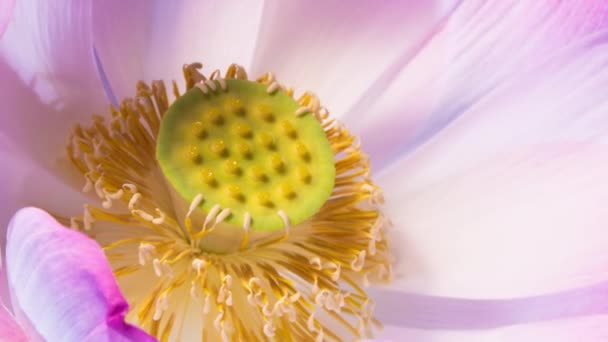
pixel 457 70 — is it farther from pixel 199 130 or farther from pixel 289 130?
pixel 199 130

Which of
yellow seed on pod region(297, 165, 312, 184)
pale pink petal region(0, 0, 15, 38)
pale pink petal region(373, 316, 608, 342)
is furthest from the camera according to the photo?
yellow seed on pod region(297, 165, 312, 184)

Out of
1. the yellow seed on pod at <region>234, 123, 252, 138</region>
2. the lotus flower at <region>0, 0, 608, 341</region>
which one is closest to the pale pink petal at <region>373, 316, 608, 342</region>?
the lotus flower at <region>0, 0, 608, 341</region>

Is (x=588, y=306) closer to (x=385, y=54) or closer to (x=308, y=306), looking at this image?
(x=308, y=306)

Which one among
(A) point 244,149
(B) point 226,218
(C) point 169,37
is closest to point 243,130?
(A) point 244,149

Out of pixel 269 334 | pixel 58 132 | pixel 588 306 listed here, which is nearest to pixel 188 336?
pixel 269 334

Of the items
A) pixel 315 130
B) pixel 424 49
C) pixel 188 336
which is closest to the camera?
pixel 188 336

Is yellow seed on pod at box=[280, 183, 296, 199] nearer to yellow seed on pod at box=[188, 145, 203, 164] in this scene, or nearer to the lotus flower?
the lotus flower

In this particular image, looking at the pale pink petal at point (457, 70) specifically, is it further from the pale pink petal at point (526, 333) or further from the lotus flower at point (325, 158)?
the pale pink petal at point (526, 333)
